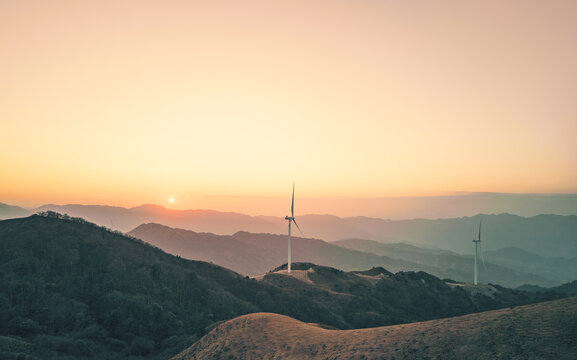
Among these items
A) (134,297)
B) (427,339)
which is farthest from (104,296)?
(427,339)

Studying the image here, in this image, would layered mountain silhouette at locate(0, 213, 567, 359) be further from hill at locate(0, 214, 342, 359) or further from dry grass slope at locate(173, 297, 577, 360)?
dry grass slope at locate(173, 297, 577, 360)

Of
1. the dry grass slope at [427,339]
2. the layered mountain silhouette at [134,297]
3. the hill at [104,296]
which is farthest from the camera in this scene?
the layered mountain silhouette at [134,297]

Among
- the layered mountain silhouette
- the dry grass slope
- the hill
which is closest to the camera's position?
the dry grass slope

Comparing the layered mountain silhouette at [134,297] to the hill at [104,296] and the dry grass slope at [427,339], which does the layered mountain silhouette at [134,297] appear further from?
the dry grass slope at [427,339]

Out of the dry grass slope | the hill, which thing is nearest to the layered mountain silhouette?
the hill

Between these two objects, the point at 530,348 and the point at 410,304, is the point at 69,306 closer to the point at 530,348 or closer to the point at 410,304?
the point at 530,348

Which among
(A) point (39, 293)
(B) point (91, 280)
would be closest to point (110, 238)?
(B) point (91, 280)

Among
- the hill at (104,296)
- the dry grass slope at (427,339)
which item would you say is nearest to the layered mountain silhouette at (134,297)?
the hill at (104,296)
